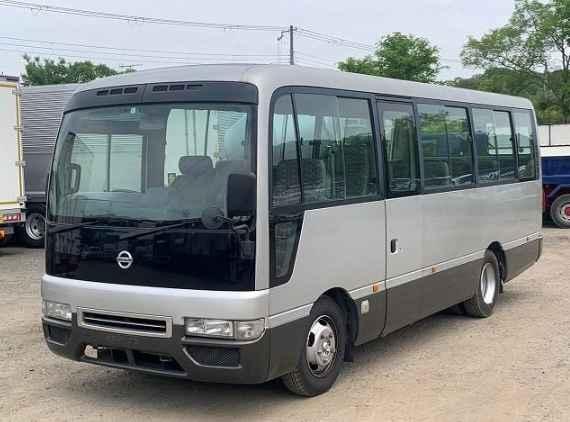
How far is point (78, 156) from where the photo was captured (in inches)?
213

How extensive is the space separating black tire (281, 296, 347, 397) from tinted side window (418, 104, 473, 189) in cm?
196

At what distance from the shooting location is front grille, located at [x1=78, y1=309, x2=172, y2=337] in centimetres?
486

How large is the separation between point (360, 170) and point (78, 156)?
223cm

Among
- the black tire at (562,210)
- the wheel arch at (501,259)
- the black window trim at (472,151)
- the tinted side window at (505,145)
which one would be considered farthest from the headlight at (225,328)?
the black tire at (562,210)

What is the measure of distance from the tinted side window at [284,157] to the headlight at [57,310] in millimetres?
1719

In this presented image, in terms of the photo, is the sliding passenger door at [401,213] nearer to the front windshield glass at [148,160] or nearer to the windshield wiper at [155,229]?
the front windshield glass at [148,160]

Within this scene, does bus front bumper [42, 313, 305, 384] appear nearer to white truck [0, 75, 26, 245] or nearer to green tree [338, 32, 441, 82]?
white truck [0, 75, 26, 245]

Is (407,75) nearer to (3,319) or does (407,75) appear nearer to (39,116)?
(39,116)

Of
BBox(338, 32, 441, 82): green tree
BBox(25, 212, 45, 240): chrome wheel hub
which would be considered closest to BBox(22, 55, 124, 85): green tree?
BBox(338, 32, 441, 82): green tree

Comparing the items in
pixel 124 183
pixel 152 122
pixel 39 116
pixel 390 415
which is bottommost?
pixel 390 415

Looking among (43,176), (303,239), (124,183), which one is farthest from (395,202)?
(43,176)

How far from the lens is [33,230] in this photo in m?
16.2

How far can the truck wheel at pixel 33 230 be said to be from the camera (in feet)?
52.7

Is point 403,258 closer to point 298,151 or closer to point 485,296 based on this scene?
point 298,151
